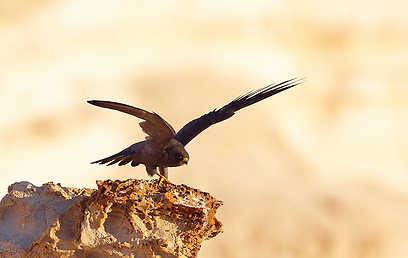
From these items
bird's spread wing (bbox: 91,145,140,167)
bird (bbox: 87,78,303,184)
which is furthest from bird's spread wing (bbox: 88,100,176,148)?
bird's spread wing (bbox: 91,145,140,167)

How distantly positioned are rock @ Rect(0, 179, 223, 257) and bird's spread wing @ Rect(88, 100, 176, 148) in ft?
2.29

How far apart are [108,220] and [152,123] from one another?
1478 mm

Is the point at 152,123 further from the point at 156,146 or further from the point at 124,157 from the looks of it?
the point at 124,157

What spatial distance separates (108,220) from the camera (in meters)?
5.91

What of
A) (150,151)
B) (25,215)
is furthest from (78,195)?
(150,151)

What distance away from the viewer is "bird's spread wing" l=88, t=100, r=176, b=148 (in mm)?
5836

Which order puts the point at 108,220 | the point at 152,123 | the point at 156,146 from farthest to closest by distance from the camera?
the point at 156,146 < the point at 152,123 < the point at 108,220

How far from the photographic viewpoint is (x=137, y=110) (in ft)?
19.6

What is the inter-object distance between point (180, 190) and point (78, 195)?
62.3 inches

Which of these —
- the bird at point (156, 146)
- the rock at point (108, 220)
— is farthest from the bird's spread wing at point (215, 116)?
the rock at point (108, 220)

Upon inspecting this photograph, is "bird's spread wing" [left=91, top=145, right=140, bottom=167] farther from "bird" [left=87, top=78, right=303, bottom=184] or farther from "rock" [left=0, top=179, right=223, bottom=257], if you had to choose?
"rock" [left=0, top=179, right=223, bottom=257]

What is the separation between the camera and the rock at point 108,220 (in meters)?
5.69

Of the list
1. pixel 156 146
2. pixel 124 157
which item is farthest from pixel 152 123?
pixel 124 157

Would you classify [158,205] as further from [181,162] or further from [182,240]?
[181,162]
